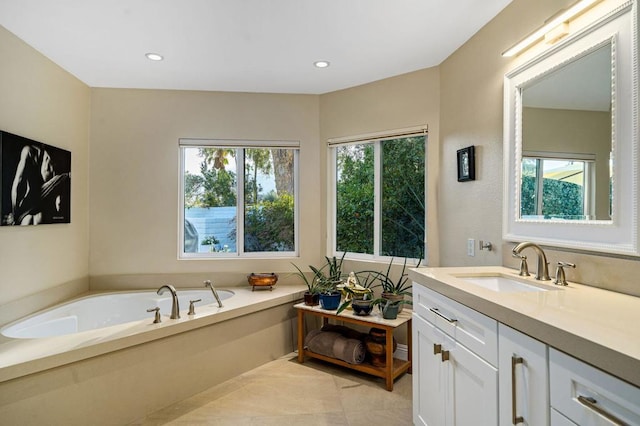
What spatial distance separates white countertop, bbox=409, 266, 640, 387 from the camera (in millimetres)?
769

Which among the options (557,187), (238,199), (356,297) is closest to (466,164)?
(557,187)

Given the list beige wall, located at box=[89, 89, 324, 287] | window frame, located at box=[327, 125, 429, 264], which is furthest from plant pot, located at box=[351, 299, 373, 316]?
beige wall, located at box=[89, 89, 324, 287]

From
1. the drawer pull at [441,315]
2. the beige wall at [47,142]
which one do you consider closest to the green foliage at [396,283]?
the drawer pull at [441,315]

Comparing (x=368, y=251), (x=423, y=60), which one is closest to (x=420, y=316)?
(x=368, y=251)

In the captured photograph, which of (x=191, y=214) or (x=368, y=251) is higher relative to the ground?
(x=191, y=214)

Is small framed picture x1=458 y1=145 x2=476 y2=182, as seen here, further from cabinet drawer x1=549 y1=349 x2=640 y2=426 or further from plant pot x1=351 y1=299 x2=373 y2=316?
cabinet drawer x1=549 y1=349 x2=640 y2=426

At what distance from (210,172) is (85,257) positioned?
54.9 inches

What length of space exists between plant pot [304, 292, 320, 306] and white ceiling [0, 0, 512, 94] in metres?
1.92

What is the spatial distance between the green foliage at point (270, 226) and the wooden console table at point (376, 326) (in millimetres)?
807

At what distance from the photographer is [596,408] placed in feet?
2.66

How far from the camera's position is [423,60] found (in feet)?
9.14

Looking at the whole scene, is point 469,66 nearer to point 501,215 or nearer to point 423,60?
point 423,60

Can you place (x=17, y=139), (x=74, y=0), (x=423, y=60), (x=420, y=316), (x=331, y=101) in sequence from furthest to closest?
(x=331, y=101) < (x=423, y=60) < (x=17, y=139) < (x=74, y=0) < (x=420, y=316)

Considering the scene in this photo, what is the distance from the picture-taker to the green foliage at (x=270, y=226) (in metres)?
3.62
